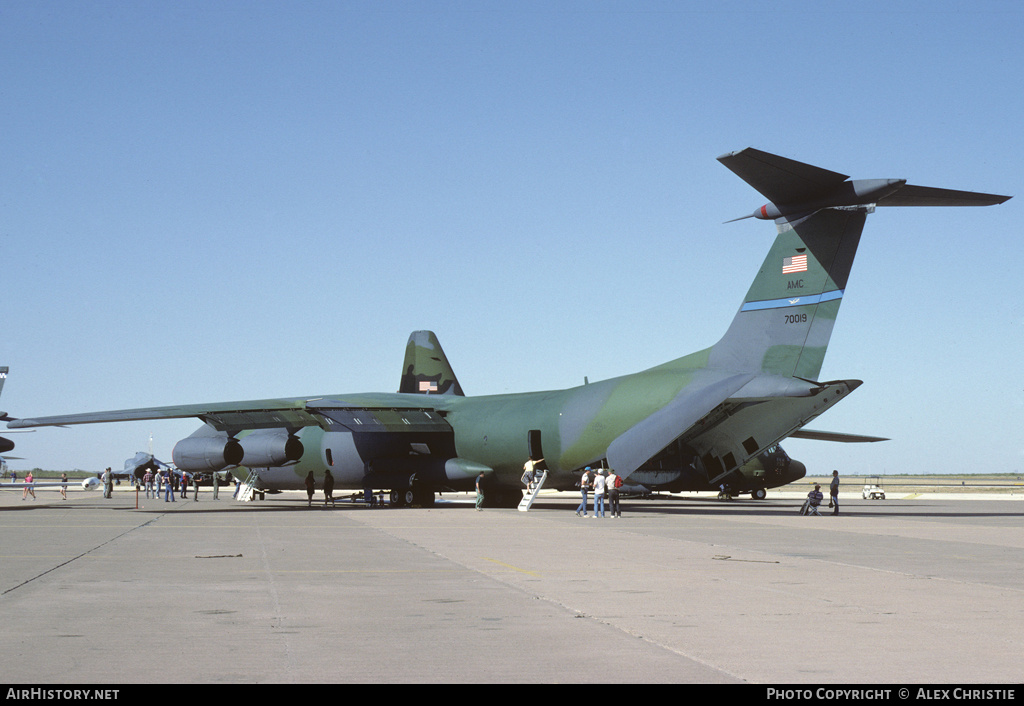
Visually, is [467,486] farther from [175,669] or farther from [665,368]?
[175,669]

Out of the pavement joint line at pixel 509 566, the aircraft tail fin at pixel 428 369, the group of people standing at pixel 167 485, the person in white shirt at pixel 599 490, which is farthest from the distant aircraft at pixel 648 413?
the pavement joint line at pixel 509 566

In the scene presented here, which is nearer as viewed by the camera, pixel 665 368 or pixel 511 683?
pixel 511 683

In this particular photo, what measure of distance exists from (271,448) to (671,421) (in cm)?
1559

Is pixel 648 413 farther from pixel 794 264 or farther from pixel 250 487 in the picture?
pixel 250 487

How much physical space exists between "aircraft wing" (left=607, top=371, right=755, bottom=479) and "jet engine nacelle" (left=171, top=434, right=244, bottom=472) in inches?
546

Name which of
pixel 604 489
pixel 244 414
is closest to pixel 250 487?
pixel 244 414

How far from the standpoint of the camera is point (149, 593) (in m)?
10.9

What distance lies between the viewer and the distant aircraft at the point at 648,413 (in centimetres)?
2658

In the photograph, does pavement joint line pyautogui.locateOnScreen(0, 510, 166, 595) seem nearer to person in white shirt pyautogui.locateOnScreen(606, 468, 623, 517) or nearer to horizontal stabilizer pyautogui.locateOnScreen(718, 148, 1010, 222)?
person in white shirt pyautogui.locateOnScreen(606, 468, 623, 517)

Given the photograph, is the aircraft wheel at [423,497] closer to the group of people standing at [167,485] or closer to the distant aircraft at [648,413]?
the distant aircraft at [648,413]
